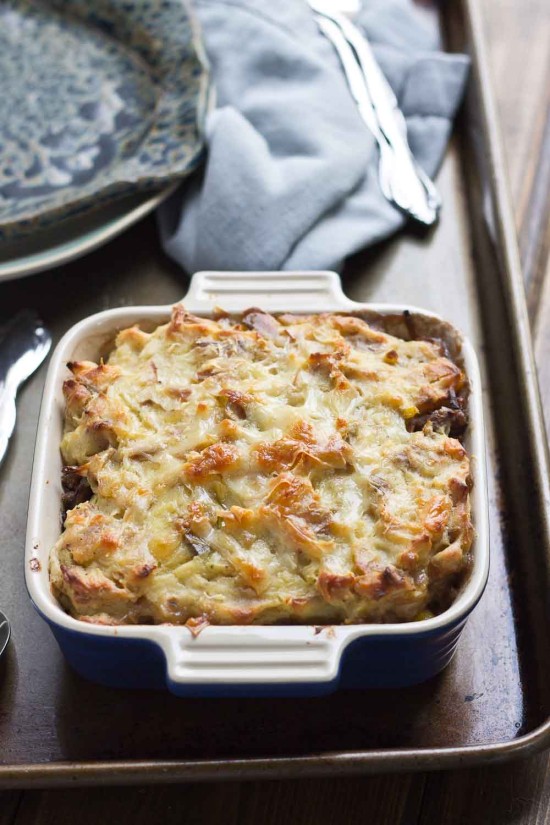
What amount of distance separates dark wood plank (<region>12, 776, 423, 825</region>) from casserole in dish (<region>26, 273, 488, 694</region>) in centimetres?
22

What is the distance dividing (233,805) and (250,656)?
0.42 m

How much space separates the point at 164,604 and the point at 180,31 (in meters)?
1.94

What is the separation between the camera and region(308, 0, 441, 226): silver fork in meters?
2.67

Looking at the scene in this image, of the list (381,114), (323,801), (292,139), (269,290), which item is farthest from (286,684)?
(381,114)

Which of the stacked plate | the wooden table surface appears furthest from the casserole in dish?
the stacked plate

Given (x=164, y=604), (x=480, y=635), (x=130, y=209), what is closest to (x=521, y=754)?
(x=480, y=635)

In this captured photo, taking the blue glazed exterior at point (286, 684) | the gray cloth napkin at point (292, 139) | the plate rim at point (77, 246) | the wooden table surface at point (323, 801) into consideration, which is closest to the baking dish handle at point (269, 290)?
the gray cloth napkin at point (292, 139)

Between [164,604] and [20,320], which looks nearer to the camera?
[164,604]

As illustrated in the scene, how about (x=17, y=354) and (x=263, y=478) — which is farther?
(x=17, y=354)

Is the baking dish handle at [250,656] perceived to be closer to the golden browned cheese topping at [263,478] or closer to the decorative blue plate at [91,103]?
the golden browned cheese topping at [263,478]

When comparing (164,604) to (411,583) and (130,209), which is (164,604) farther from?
(130,209)

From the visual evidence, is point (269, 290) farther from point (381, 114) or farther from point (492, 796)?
point (492, 796)

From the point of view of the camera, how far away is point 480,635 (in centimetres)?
Answer: 192

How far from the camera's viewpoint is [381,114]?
2.82 metres
